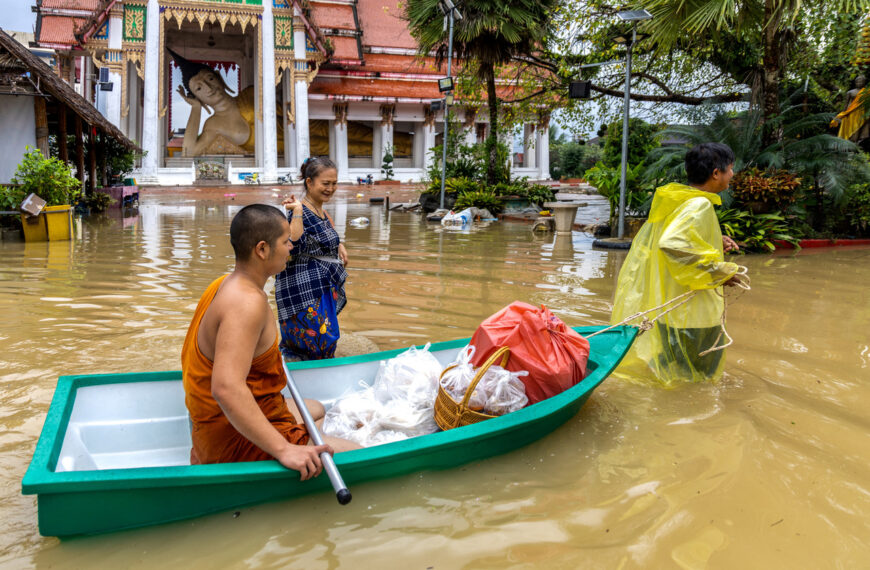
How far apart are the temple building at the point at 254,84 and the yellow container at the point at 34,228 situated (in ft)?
53.9

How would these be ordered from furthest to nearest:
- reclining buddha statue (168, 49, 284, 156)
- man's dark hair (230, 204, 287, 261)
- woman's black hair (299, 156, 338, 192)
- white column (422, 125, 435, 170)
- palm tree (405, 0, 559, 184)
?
white column (422, 125, 435, 170) → reclining buddha statue (168, 49, 284, 156) → palm tree (405, 0, 559, 184) → woman's black hair (299, 156, 338, 192) → man's dark hair (230, 204, 287, 261)

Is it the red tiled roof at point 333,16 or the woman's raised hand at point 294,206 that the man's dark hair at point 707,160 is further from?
the red tiled roof at point 333,16

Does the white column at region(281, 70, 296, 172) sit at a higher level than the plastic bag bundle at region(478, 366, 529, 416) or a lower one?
higher

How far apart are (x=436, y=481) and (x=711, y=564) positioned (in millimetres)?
1121

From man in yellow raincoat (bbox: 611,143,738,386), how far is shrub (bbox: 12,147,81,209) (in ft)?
33.0

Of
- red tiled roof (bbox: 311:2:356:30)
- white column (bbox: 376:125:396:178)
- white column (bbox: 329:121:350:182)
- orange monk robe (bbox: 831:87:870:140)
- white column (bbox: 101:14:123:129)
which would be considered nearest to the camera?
orange monk robe (bbox: 831:87:870:140)

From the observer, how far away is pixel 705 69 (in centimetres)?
1417

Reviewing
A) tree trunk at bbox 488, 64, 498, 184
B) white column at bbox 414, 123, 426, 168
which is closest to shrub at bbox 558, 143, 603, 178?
white column at bbox 414, 123, 426, 168

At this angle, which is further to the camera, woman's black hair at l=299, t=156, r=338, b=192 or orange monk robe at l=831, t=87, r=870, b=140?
orange monk robe at l=831, t=87, r=870, b=140

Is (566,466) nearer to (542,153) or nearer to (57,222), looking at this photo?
(57,222)

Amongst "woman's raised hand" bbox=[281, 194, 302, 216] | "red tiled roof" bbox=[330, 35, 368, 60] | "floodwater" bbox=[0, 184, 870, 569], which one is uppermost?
"red tiled roof" bbox=[330, 35, 368, 60]

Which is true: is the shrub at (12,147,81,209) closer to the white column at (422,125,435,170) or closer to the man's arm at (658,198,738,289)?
the man's arm at (658,198,738,289)

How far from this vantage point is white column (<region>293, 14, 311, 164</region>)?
2741 centimetres

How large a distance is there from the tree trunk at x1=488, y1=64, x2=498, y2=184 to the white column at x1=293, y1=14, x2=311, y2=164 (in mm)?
11958
